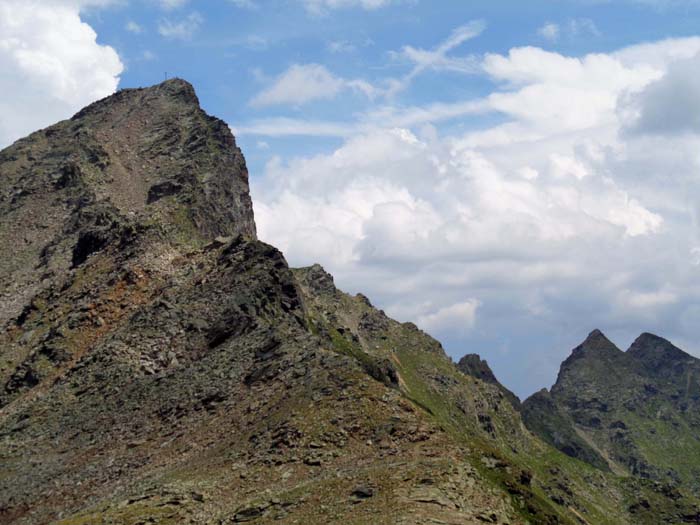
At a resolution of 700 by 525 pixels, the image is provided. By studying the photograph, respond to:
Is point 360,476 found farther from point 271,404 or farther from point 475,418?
point 475,418

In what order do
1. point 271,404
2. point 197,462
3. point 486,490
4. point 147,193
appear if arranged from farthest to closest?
1. point 147,193
2. point 271,404
3. point 197,462
4. point 486,490

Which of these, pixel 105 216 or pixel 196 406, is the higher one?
pixel 105 216

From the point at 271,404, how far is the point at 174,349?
1158 inches

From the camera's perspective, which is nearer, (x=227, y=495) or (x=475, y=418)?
(x=227, y=495)

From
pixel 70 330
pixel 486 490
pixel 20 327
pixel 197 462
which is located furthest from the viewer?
pixel 20 327

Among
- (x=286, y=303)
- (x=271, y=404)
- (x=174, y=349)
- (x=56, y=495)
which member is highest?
(x=286, y=303)

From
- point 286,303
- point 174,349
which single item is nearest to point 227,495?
point 174,349

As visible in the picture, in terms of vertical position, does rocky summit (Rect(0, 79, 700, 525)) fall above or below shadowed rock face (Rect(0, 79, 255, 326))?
below

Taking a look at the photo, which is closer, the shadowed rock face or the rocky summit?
the rocky summit

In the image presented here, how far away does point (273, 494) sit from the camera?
68.0 m

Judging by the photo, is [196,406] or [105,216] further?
[105,216]

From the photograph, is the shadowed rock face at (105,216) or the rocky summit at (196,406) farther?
the shadowed rock face at (105,216)

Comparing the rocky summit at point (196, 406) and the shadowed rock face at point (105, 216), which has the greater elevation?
the shadowed rock face at point (105, 216)

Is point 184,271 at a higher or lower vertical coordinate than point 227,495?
higher
